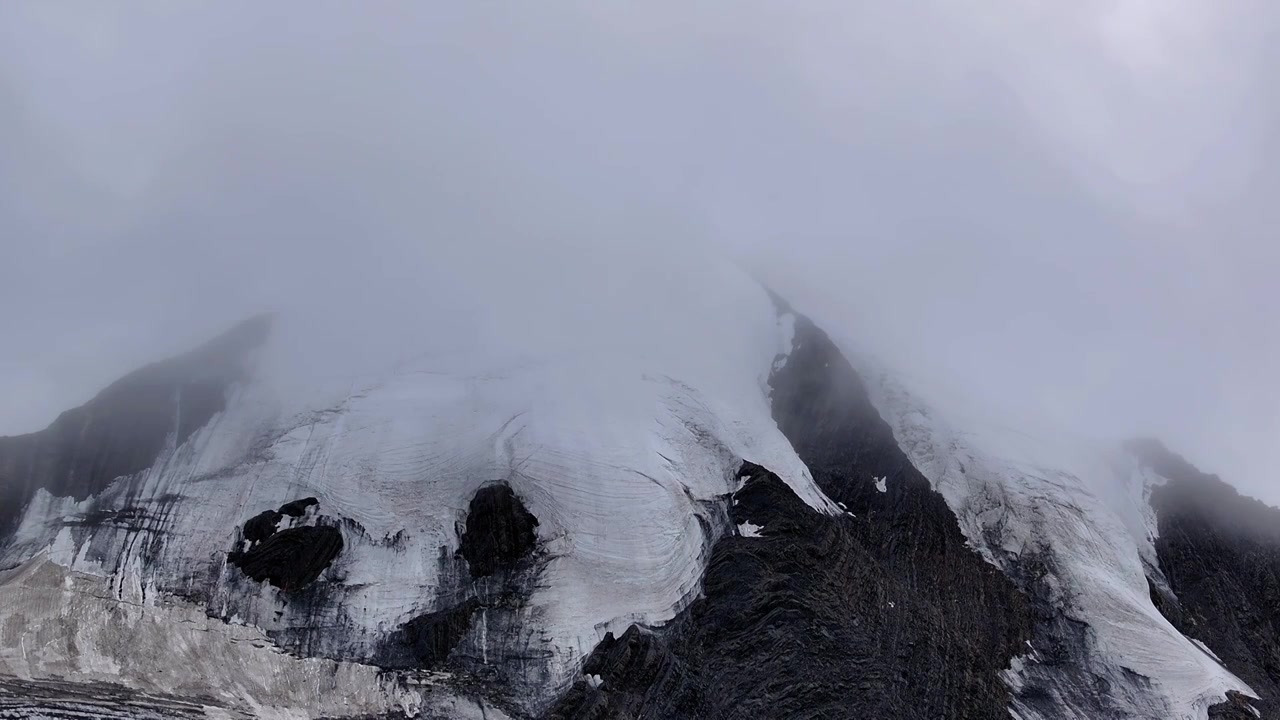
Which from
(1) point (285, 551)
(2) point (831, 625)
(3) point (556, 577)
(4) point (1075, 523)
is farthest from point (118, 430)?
(4) point (1075, 523)

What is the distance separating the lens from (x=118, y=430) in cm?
4644

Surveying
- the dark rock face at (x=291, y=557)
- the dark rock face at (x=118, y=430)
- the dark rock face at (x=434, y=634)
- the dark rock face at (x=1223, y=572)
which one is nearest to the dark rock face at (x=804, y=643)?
the dark rock face at (x=434, y=634)

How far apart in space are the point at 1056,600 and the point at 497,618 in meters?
26.8

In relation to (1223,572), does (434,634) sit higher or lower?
lower

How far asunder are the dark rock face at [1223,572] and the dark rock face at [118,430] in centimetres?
5115

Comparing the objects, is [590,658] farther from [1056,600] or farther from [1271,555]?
[1271,555]

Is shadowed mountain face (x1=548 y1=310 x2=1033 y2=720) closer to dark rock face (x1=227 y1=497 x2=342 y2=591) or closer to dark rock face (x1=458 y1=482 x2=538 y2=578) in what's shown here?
dark rock face (x1=458 y1=482 x2=538 y2=578)

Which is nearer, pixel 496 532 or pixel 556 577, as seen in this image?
pixel 556 577

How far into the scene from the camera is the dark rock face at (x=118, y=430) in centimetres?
4344

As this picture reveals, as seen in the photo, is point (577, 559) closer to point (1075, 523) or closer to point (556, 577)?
point (556, 577)

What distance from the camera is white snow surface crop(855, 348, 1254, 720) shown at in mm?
42031

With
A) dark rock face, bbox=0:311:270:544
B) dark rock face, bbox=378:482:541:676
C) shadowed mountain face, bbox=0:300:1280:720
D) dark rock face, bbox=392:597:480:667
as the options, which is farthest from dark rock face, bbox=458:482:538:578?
dark rock face, bbox=0:311:270:544

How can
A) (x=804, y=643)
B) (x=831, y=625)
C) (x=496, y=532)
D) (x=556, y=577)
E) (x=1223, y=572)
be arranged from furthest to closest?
(x=1223, y=572) → (x=496, y=532) → (x=556, y=577) → (x=831, y=625) → (x=804, y=643)

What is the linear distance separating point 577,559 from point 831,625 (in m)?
11.9
